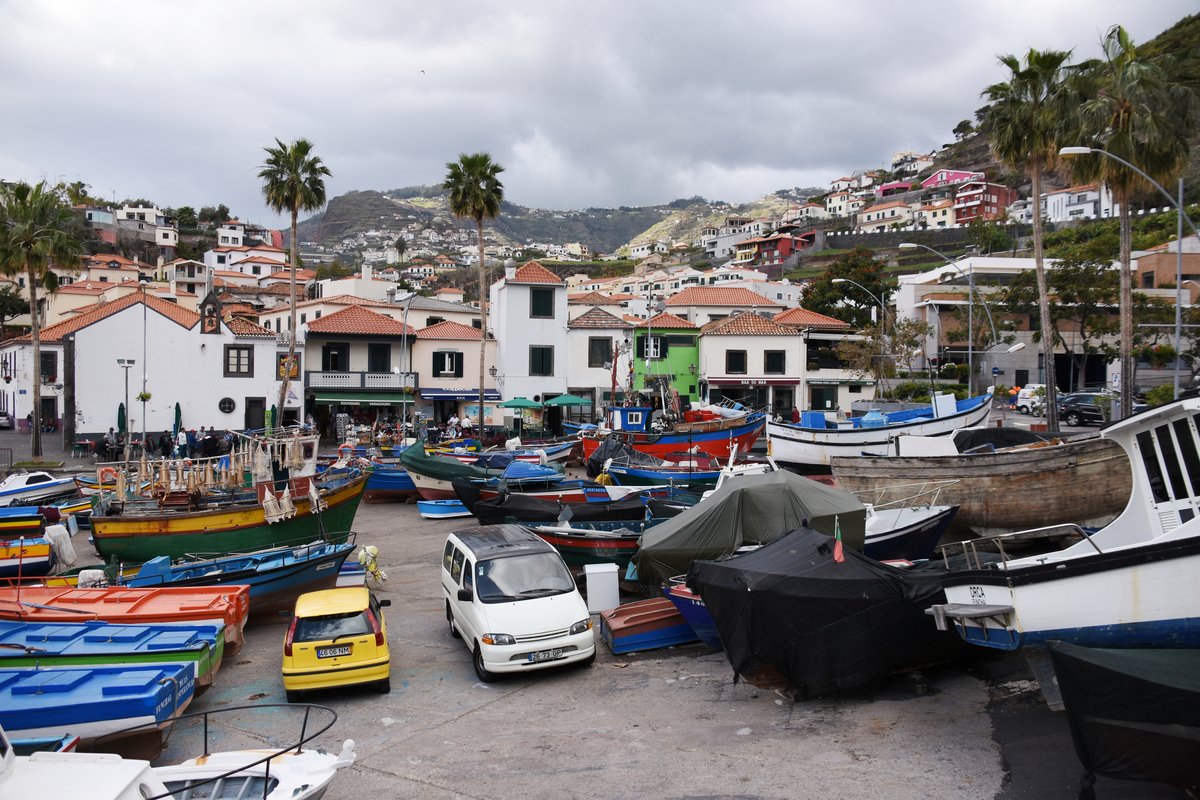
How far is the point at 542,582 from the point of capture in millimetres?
12641

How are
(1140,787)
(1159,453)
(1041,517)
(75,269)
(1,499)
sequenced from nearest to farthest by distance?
1. (1140,787)
2. (1159,453)
3. (1041,517)
4. (1,499)
5. (75,269)

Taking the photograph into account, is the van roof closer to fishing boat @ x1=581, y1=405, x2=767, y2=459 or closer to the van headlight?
the van headlight

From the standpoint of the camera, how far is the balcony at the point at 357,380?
4616 centimetres

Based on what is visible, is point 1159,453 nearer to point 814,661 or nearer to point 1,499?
point 814,661

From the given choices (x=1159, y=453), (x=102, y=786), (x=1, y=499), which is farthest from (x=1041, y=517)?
(x=1, y=499)

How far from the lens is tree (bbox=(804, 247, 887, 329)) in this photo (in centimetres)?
6781

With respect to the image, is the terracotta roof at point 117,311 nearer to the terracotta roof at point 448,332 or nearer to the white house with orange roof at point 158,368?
the white house with orange roof at point 158,368

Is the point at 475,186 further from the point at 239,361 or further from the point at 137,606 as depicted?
the point at 137,606

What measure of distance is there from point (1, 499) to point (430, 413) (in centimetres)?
2536

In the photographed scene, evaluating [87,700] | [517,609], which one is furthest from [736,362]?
[87,700]

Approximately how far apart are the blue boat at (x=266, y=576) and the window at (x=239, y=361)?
28.3 m

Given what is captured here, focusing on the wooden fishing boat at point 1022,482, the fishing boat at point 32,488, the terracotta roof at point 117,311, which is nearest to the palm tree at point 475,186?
the terracotta roof at point 117,311

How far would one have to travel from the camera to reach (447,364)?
49.2 metres

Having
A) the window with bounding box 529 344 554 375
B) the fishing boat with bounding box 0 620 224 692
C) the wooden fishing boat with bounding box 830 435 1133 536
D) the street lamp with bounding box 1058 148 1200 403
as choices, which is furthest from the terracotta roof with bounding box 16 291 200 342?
the street lamp with bounding box 1058 148 1200 403
